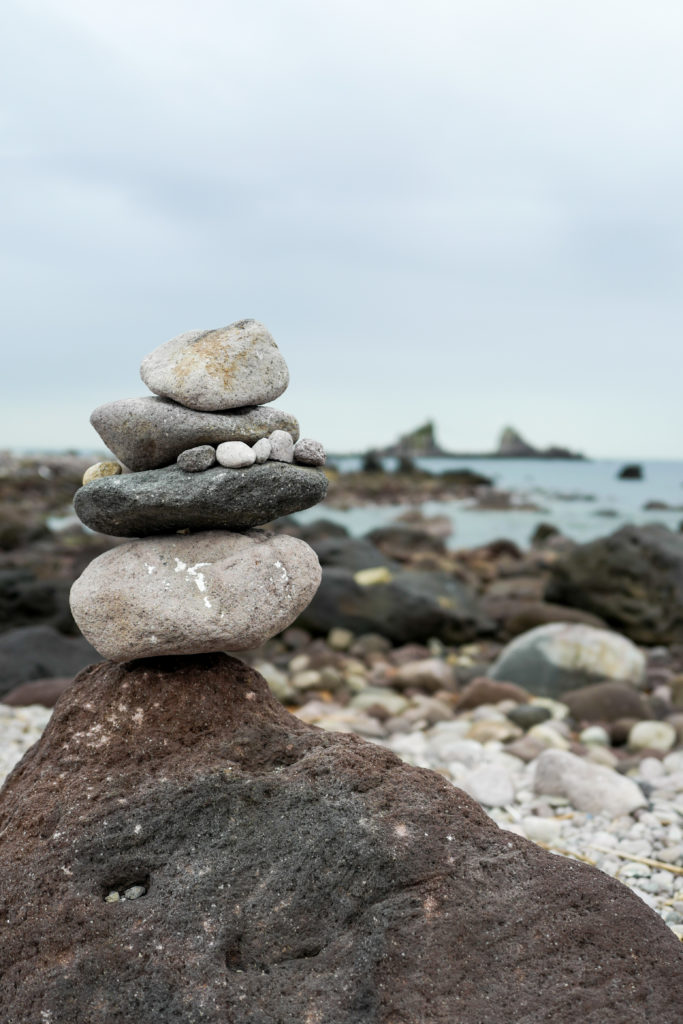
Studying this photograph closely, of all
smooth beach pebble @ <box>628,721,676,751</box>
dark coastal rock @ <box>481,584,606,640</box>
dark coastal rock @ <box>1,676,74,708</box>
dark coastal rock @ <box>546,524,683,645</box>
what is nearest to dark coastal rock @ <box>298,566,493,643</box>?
dark coastal rock @ <box>481,584,606,640</box>

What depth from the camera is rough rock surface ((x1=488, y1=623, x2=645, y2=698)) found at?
34.8ft

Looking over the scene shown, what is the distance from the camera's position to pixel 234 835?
12.2 feet

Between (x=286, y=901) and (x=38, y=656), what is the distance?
7.51m

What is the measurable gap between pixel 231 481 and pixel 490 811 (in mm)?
3813

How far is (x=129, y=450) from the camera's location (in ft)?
14.4

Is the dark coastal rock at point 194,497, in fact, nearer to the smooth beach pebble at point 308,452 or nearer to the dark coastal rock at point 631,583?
the smooth beach pebble at point 308,452

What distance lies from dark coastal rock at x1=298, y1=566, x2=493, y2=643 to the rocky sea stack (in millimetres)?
9197

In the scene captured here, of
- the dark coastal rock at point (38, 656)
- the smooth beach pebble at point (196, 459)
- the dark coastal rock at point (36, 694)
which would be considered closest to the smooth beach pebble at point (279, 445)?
the smooth beach pebble at point (196, 459)

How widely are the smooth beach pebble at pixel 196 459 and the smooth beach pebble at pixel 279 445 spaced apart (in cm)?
32

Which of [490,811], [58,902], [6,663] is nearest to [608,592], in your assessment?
[490,811]

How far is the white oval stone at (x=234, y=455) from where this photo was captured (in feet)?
13.8

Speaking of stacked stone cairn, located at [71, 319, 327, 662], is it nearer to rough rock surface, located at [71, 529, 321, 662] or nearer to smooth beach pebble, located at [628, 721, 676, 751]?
rough rock surface, located at [71, 529, 321, 662]

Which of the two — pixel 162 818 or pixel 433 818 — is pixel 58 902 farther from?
pixel 433 818

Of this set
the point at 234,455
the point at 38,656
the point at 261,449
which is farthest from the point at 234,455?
the point at 38,656
